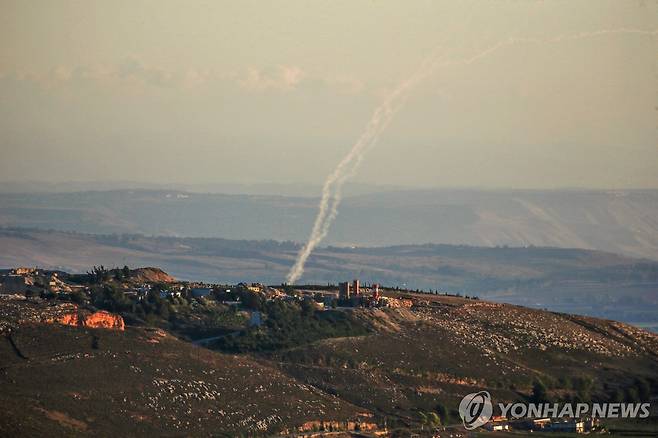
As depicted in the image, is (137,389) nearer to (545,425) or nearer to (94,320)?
(94,320)

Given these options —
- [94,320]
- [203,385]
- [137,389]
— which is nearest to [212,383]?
[203,385]

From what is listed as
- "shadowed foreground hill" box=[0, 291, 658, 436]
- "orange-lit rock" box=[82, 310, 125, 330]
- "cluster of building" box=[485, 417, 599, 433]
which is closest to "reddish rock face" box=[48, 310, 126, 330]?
"orange-lit rock" box=[82, 310, 125, 330]

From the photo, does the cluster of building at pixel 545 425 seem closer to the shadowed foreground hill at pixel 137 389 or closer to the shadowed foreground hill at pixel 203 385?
the shadowed foreground hill at pixel 203 385

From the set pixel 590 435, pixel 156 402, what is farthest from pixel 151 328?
pixel 590 435

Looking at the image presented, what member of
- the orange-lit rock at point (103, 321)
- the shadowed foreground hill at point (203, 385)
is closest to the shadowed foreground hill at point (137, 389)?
the shadowed foreground hill at point (203, 385)

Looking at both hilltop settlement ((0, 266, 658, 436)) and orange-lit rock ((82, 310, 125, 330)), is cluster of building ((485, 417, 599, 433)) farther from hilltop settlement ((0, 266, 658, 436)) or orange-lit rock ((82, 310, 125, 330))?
orange-lit rock ((82, 310, 125, 330))

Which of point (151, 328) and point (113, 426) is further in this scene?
point (151, 328)

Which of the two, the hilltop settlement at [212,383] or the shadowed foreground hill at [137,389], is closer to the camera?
the shadowed foreground hill at [137,389]

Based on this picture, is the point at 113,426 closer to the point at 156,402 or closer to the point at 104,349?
the point at 156,402
